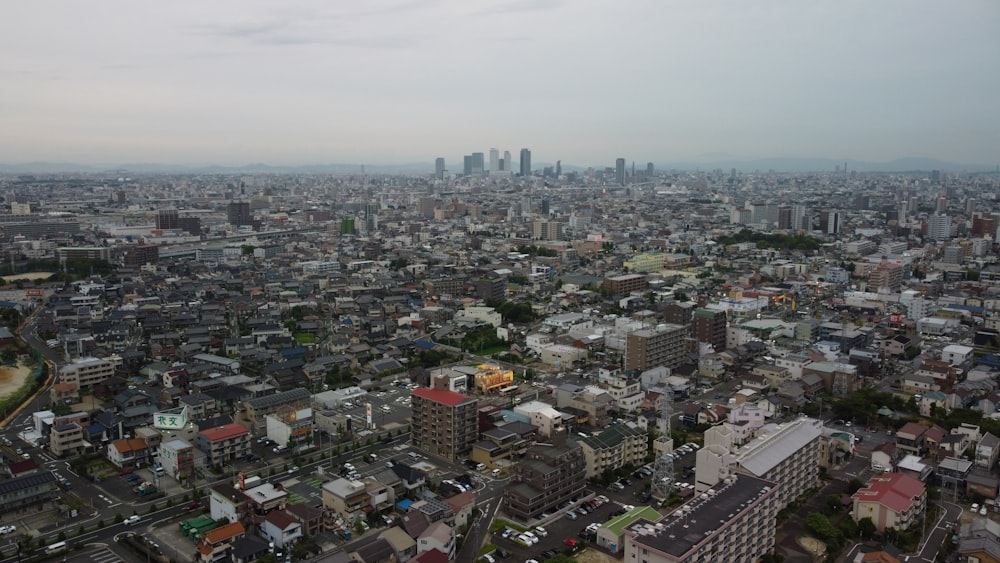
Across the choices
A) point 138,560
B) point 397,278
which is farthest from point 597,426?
point 397,278

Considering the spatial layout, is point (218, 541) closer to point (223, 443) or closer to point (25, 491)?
point (223, 443)

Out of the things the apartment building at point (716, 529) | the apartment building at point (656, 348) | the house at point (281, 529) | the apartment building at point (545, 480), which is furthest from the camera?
the apartment building at point (656, 348)

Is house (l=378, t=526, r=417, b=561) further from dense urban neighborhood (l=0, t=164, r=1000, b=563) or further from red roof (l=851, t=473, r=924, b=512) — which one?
red roof (l=851, t=473, r=924, b=512)

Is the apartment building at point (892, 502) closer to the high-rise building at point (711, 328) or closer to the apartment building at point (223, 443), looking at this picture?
the high-rise building at point (711, 328)

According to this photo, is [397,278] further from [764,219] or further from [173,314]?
[764,219]

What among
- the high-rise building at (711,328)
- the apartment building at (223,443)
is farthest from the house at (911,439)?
the apartment building at (223,443)

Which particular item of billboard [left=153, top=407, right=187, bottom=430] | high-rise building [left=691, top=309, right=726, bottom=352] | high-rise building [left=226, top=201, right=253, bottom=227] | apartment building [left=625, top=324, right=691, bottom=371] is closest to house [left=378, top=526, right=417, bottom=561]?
billboard [left=153, top=407, right=187, bottom=430]
